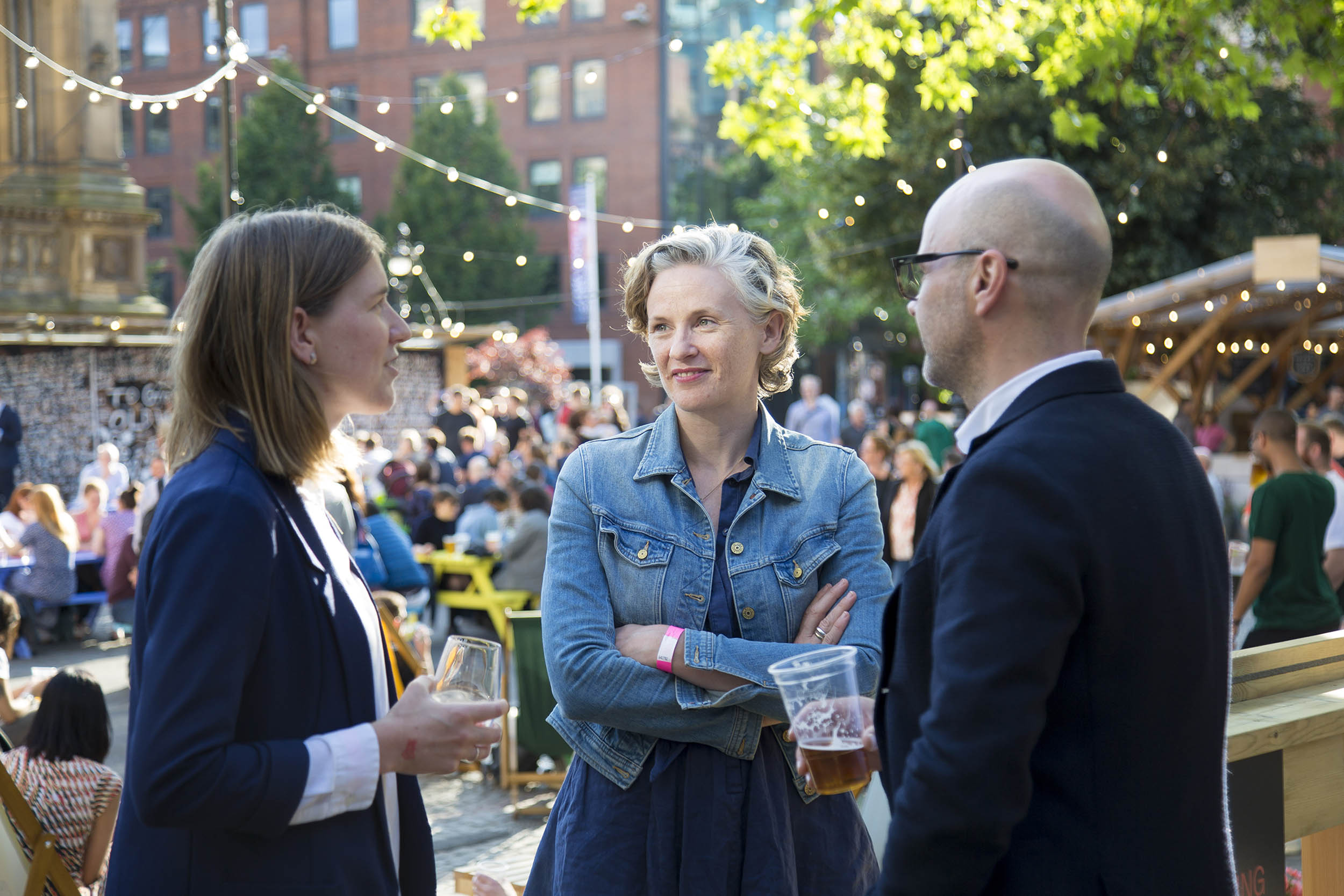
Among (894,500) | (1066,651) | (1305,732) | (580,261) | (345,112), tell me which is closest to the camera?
(1066,651)

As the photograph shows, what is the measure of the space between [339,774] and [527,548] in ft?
23.4

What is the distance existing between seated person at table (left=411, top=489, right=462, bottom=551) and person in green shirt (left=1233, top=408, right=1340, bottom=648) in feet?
22.6

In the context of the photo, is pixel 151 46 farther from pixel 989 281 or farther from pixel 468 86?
pixel 989 281

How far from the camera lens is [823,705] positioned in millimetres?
1771

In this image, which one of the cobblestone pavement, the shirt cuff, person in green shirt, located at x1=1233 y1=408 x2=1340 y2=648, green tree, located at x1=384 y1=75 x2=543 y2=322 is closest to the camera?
the shirt cuff

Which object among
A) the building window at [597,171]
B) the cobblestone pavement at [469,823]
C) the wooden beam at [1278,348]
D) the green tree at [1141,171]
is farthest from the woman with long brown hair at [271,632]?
the building window at [597,171]

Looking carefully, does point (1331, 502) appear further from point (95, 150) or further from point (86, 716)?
point (95, 150)

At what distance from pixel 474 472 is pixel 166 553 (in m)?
10.7

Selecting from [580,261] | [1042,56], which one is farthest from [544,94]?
[1042,56]

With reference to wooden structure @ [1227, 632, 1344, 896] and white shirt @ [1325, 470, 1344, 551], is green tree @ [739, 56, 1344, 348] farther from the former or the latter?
wooden structure @ [1227, 632, 1344, 896]

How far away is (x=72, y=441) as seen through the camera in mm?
16406

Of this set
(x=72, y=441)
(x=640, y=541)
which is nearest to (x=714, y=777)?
(x=640, y=541)

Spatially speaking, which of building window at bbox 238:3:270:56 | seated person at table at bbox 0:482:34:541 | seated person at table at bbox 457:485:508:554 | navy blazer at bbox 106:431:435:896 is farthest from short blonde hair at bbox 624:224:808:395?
building window at bbox 238:3:270:56

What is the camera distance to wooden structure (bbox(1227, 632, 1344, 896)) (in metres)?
2.48
